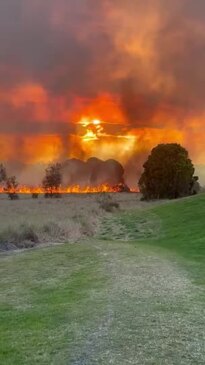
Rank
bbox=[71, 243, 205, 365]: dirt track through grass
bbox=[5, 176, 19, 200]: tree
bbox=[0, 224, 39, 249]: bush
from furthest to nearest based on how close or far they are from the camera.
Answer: bbox=[5, 176, 19, 200]: tree < bbox=[0, 224, 39, 249]: bush < bbox=[71, 243, 205, 365]: dirt track through grass

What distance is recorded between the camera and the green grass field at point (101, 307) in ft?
31.1

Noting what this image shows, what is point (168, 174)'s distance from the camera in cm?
9306

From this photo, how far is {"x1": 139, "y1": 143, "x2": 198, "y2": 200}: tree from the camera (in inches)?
3684

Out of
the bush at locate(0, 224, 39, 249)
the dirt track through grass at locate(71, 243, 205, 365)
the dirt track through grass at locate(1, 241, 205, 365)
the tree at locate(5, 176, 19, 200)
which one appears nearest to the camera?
the dirt track through grass at locate(71, 243, 205, 365)

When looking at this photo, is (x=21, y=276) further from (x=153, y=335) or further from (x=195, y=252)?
(x=195, y=252)

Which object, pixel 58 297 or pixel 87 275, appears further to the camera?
pixel 87 275

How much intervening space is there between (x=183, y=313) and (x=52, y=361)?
435cm

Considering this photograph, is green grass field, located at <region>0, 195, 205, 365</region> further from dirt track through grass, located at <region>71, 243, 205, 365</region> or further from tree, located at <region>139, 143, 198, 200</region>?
tree, located at <region>139, 143, 198, 200</region>

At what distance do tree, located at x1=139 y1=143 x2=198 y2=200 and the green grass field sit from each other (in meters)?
67.7

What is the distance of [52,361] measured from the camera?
9.02 m

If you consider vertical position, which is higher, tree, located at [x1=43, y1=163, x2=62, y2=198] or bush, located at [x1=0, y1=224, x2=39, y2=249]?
tree, located at [x1=43, y1=163, x2=62, y2=198]

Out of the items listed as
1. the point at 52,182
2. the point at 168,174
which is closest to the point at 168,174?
the point at 168,174

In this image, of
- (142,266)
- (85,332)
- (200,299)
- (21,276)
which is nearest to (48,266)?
(21,276)

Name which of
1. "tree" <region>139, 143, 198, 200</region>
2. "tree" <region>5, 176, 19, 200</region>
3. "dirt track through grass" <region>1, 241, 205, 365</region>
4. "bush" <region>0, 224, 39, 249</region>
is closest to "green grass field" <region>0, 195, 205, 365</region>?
"dirt track through grass" <region>1, 241, 205, 365</region>
